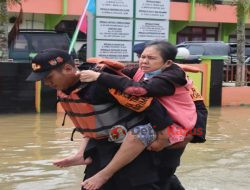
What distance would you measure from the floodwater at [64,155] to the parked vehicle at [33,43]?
5.71 m

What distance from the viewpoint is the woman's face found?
297 centimetres

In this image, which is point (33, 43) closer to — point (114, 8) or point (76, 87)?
point (114, 8)

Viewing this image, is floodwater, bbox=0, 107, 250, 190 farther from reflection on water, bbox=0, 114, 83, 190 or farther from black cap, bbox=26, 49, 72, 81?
black cap, bbox=26, 49, 72, 81

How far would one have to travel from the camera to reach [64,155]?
7.37 m

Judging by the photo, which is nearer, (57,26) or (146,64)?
(146,64)

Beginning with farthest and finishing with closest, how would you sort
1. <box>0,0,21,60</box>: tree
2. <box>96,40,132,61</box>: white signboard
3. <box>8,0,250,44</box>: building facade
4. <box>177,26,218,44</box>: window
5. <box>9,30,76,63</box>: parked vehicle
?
<box>177,26,218,44</box>: window
<box>8,0,250,44</box>: building facade
<box>9,30,76,63</box>: parked vehicle
<box>0,0,21,60</box>: tree
<box>96,40,132,61</box>: white signboard

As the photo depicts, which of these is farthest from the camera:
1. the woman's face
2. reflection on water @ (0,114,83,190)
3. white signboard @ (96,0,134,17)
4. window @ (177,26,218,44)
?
window @ (177,26,218,44)

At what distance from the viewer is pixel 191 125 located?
300 centimetres

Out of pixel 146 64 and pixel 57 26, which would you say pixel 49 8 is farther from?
pixel 146 64

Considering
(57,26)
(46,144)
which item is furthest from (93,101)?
(57,26)

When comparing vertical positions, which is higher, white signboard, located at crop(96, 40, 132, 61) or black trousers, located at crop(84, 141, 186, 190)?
white signboard, located at crop(96, 40, 132, 61)

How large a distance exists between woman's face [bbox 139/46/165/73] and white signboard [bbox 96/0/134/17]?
928 centimetres

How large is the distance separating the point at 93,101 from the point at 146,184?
0.53 m

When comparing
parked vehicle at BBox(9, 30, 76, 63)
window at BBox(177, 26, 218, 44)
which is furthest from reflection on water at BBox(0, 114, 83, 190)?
window at BBox(177, 26, 218, 44)
